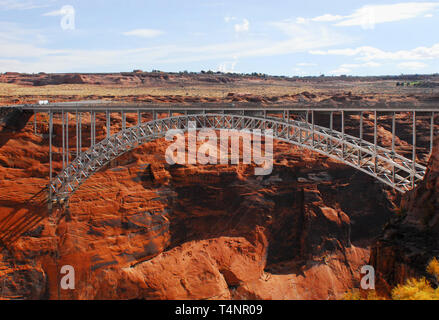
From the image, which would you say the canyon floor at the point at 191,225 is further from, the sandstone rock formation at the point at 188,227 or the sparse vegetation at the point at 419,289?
the sparse vegetation at the point at 419,289

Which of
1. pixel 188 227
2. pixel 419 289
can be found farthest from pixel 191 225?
pixel 419 289

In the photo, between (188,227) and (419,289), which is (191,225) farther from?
(419,289)

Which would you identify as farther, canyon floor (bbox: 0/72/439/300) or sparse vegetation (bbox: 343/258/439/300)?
canyon floor (bbox: 0/72/439/300)

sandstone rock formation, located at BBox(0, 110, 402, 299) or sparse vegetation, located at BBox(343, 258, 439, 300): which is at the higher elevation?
sparse vegetation, located at BBox(343, 258, 439, 300)

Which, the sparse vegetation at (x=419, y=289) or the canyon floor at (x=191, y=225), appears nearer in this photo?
the sparse vegetation at (x=419, y=289)

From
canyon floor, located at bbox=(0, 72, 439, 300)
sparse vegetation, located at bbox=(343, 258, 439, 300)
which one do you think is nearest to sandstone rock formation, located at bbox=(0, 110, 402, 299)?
canyon floor, located at bbox=(0, 72, 439, 300)

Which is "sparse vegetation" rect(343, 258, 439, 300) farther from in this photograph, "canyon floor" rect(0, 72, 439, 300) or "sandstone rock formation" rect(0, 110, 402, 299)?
"sandstone rock formation" rect(0, 110, 402, 299)

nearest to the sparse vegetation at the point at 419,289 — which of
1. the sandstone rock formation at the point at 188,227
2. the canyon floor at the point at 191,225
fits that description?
the canyon floor at the point at 191,225

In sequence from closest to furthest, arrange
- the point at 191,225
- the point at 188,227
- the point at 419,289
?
1. the point at 419,289
2. the point at 188,227
3. the point at 191,225
